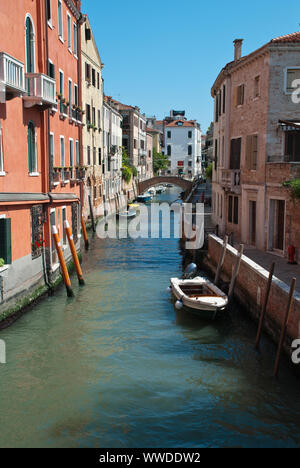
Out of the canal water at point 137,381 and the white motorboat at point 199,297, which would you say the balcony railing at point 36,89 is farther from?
the white motorboat at point 199,297

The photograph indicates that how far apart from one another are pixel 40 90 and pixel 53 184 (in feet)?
11.7

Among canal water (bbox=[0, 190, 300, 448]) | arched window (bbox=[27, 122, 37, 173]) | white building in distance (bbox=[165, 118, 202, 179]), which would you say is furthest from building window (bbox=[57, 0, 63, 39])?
white building in distance (bbox=[165, 118, 202, 179])

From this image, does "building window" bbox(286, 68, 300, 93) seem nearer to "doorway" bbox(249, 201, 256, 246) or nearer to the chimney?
"doorway" bbox(249, 201, 256, 246)

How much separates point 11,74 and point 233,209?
13098 mm

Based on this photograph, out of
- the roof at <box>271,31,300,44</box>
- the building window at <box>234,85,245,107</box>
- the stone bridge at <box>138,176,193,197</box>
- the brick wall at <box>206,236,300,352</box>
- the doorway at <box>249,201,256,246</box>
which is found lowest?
the brick wall at <box>206,236,300,352</box>

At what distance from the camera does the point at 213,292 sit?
1403 cm

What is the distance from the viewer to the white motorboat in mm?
12711

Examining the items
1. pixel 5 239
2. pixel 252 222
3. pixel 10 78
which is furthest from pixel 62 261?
pixel 252 222

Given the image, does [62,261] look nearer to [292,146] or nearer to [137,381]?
[137,381]

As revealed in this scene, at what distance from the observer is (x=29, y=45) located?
13.5m

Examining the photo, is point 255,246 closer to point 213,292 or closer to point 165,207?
point 213,292

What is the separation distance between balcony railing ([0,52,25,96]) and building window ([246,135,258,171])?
1002 centimetres

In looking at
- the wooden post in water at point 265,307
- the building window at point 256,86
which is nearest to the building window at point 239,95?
the building window at point 256,86

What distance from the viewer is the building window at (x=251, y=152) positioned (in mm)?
18578
